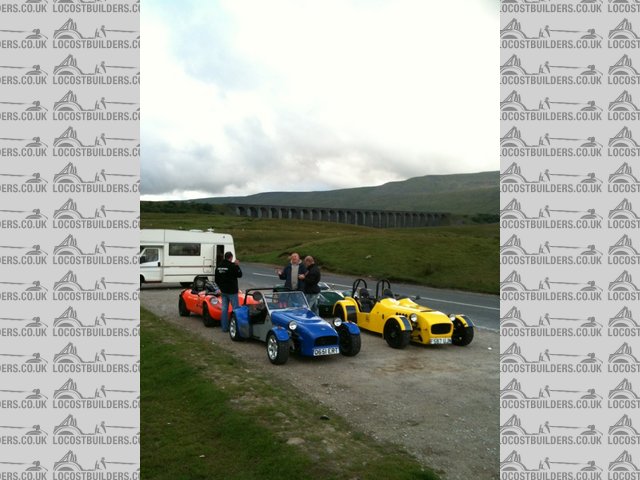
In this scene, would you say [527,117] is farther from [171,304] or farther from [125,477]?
[171,304]

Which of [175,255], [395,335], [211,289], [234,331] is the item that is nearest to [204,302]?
[211,289]

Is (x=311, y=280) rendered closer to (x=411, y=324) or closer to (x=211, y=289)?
(x=411, y=324)

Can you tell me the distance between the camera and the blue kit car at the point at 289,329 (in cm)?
1029

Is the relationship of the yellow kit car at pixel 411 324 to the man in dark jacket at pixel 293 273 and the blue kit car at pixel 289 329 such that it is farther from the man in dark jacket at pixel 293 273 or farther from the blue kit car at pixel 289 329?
the man in dark jacket at pixel 293 273

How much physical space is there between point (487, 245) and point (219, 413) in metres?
38.7

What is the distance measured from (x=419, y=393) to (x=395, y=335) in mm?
3490

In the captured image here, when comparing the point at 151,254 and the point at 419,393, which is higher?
the point at 151,254

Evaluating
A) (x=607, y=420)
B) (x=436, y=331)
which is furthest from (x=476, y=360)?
(x=607, y=420)

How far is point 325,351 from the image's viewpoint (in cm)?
1033

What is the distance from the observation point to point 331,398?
8.13 meters

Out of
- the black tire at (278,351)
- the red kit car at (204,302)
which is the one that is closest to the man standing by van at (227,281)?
the red kit car at (204,302)

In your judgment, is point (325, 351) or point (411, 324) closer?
point (325, 351)

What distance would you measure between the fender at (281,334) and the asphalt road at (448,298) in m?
8.28

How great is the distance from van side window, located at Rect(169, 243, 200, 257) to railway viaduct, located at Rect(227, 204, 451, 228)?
5111 inches
